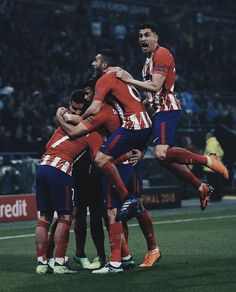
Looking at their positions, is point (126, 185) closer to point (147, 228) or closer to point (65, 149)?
point (147, 228)

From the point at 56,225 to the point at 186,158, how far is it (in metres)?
1.83

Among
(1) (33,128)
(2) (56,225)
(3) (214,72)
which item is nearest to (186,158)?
(2) (56,225)

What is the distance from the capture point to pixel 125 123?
30.9ft

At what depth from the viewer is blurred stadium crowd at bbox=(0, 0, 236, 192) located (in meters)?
23.4

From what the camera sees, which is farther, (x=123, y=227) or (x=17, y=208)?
(x=17, y=208)

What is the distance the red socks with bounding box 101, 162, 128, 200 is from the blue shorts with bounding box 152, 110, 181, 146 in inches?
33.3

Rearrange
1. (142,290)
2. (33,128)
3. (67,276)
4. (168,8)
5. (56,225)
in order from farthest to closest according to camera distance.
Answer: (168,8)
(33,128)
(56,225)
(67,276)
(142,290)

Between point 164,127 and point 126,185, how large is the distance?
2.79ft

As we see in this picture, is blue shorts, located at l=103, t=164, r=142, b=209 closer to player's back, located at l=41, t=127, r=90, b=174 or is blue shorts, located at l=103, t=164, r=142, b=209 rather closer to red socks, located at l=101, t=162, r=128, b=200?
red socks, located at l=101, t=162, r=128, b=200

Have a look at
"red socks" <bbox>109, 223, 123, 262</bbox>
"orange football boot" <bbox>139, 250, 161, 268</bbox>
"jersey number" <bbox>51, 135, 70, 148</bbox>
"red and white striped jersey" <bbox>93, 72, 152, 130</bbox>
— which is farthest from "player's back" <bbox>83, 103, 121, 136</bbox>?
"orange football boot" <bbox>139, 250, 161, 268</bbox>

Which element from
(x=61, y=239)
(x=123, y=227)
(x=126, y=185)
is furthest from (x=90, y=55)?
(x=61, y=239)

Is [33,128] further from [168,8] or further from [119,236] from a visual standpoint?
[168,8]

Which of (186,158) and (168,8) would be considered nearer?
(186,158)

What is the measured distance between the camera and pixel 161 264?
400 inches
